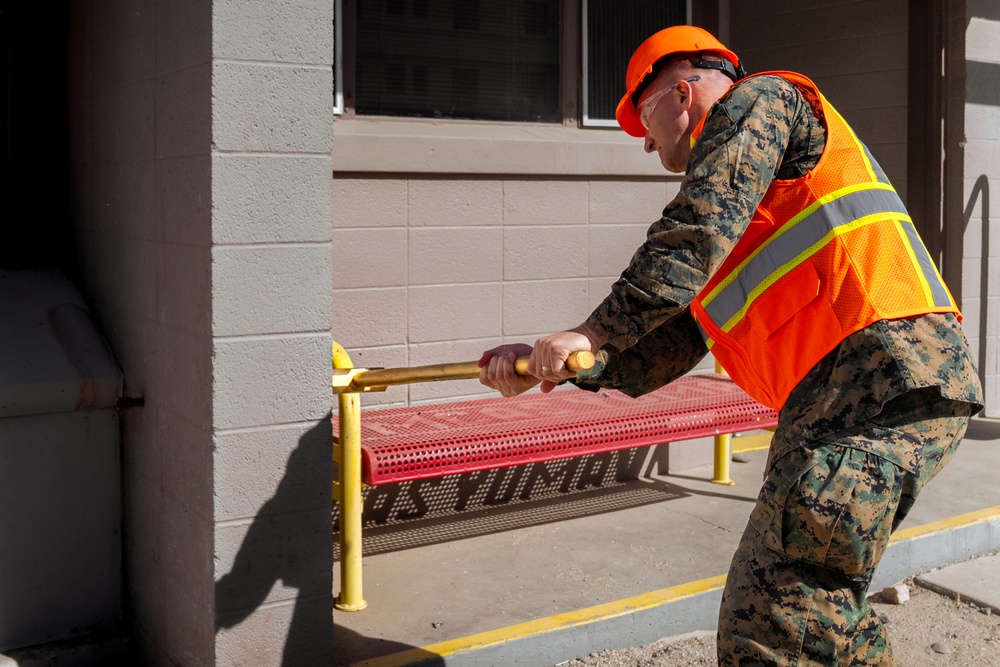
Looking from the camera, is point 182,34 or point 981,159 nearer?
point 182,34

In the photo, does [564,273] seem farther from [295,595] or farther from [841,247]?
[841,247]

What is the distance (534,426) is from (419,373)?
68.1 inches

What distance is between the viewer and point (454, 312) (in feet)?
17.4

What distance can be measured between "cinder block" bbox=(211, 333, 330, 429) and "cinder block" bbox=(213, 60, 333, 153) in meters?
0.54

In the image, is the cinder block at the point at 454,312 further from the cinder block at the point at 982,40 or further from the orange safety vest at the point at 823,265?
the cinder block at the point at 982,40

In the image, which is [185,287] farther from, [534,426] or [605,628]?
[605,628]

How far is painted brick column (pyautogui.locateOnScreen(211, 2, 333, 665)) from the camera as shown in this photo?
3221 mm

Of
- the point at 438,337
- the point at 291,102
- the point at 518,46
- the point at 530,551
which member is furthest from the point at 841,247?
the point at 518,46

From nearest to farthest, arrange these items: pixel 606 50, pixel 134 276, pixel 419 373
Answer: pixel 419 373, pixel 134 276, pixel 606 50

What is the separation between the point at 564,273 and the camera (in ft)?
18.5

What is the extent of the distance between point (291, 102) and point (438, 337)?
2065 millimetres

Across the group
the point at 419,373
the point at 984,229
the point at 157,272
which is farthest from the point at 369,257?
the point at 984,229

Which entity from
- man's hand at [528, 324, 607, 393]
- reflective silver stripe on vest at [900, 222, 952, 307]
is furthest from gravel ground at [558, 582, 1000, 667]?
reflective silver stripe on vest at [900, 222, 952, 307]

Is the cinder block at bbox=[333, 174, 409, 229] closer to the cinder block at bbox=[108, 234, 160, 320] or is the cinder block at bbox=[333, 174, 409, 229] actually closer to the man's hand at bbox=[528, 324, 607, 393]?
the cinder block at bbox=[108, 234, 160, 320]
